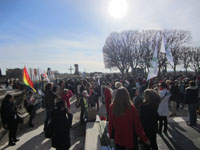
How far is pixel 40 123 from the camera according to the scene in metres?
7.16

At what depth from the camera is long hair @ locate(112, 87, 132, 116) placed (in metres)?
2.56

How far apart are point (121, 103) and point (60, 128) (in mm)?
1481

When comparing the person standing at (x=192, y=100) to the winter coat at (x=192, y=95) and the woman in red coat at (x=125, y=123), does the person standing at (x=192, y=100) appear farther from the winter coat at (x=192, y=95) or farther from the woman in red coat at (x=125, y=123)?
the woman in red coat at (x=125, y=123)

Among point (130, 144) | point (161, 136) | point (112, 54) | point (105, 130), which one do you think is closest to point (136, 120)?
point (130, 144)

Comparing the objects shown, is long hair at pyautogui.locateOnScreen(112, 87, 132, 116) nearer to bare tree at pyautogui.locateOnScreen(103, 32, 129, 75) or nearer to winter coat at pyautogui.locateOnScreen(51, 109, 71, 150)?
winter coat at pyautogui.locateOnScreen(51, 109, 71, 150)

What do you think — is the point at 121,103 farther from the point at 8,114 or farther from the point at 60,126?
the point at 8,114

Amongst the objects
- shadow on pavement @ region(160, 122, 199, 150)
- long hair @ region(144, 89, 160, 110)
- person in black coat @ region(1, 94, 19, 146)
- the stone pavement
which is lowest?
the stone pavement

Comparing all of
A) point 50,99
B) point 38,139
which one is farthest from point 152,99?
point 38,139

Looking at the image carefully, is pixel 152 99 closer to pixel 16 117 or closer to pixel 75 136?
pixel 75 136

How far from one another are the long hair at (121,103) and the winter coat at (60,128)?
1.18m

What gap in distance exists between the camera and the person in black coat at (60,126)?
316cm

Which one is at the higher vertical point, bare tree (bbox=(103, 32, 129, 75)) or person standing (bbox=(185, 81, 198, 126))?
bare tree (bbox=(103, 32, 129, 75))

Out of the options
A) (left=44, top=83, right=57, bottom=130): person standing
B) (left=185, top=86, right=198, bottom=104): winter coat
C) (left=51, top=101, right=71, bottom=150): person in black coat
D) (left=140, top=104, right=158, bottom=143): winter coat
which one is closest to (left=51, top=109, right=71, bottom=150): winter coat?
(left=51, top=101, right=71, bottom=150): person in black coat

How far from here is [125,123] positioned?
99.9 inches
